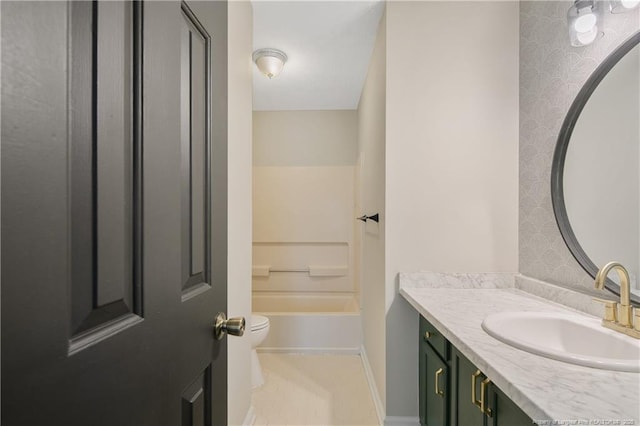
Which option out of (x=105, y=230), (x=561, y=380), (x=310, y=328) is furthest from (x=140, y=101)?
(x=310, y=328)

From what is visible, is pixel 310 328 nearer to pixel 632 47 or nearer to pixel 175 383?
pixel 175 383

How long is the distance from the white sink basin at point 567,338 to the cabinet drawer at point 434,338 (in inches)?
11.4

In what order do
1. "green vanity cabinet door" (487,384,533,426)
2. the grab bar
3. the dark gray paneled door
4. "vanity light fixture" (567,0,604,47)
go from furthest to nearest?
the grab bar
"vanity light fixture" (567,0,604,47)
"green vanity cabinet door" (487,384,533,426)
the dark gray paneled door

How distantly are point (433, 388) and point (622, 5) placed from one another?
5.42ft

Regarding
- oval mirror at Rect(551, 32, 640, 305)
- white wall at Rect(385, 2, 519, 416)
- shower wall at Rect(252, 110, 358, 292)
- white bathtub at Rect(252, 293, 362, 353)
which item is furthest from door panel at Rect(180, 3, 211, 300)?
shower wall at Rect(252, 110, 358, 292)

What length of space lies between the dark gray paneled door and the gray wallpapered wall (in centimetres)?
145

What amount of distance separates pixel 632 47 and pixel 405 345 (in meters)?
1.55

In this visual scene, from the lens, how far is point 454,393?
1259 mm

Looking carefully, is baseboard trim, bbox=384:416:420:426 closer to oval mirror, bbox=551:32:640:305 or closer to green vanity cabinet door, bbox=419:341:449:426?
green vanity cabinet door, bbox=419:341:449:426

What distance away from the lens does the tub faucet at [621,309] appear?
3.17 ft

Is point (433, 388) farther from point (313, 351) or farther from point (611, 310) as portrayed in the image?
point (313, 351)

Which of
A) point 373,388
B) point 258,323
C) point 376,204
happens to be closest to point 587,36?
point 376,204

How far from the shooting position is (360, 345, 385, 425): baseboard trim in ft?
6.18

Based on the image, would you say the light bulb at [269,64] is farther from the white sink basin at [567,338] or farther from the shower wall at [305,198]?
the white sink basin at [567,338]
